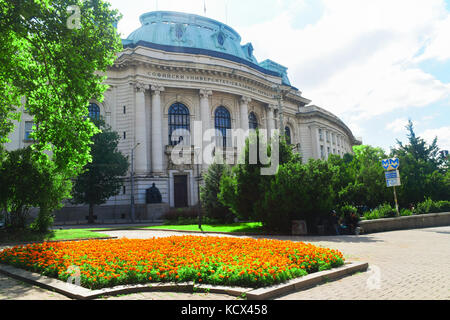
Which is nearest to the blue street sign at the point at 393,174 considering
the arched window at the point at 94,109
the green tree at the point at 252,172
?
the green tree at the point at 252,172

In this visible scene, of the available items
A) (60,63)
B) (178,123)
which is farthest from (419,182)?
(178,123)

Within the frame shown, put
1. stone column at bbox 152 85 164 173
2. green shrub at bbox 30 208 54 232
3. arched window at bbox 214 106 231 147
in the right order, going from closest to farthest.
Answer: green shrub at bbox 30 208 54 232
stone column at bbox 152 85 164 173
arched window at bbox 214 106 231 147

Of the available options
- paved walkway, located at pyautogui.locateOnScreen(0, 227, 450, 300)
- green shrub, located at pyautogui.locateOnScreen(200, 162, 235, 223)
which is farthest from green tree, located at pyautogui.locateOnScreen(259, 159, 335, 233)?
green shrub, located at pyautogui.locateOnScreen(200, 162, 235, 223)

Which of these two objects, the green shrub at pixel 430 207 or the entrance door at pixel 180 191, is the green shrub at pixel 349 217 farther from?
the entrance door at pixel 180 191

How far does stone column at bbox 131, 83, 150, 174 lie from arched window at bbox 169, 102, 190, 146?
383 centimetres

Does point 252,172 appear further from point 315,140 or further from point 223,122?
point 315,140

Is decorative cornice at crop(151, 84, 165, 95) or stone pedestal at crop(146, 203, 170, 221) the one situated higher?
decorative cornice at crop(151, 84, 165, 95)

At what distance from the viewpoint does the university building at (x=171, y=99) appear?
37.8 m

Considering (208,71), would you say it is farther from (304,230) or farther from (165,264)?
(165,264)

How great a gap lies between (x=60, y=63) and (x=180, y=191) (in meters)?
28.6

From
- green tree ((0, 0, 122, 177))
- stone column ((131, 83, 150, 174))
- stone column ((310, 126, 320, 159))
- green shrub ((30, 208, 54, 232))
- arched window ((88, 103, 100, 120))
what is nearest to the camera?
green tree ((0, 0, 122, 177))

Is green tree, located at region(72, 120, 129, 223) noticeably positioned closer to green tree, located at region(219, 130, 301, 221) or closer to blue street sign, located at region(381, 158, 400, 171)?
green tree, located at region(219, 130, 301, 221)

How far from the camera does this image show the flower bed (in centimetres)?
641

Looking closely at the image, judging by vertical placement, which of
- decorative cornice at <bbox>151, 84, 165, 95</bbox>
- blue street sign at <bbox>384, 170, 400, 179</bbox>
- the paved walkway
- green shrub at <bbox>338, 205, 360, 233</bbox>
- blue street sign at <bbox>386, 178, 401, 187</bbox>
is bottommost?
the paved walkway
